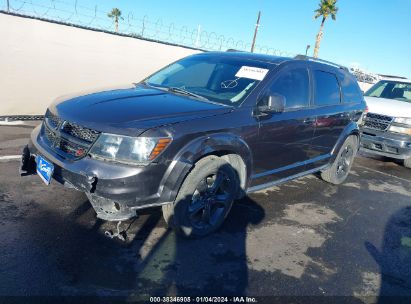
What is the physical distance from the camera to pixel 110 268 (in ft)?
9.26

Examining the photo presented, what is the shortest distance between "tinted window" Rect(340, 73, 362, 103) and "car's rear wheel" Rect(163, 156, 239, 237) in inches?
109

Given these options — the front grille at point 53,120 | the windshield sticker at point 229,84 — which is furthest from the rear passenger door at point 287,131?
the front grille at point 53,120

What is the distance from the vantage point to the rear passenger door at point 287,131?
3803mm

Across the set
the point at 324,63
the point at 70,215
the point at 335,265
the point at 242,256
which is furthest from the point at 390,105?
the point at 70,215

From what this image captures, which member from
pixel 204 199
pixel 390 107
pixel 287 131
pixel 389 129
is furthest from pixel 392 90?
pixel 204 199

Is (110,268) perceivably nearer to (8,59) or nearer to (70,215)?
(70,215)

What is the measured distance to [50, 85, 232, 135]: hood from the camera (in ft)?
9.43

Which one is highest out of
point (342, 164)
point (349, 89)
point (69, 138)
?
point (349, 89)

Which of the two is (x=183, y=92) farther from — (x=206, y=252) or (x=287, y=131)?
(x=206, y=252)

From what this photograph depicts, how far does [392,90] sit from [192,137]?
728cm

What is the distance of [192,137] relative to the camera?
3.05 metres

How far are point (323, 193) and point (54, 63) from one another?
23.6 feet

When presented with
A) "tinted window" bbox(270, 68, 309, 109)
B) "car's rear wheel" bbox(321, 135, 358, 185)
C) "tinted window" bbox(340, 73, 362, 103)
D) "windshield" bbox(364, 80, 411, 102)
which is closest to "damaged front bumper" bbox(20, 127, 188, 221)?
"tinted window" bbox(270, 68, 309, 109)

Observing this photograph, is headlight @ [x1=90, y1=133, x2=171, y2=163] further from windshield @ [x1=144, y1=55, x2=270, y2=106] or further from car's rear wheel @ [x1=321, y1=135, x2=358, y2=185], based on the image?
car's rear wheel @ [x1=321, y1=135, x2=358, y2=185]
